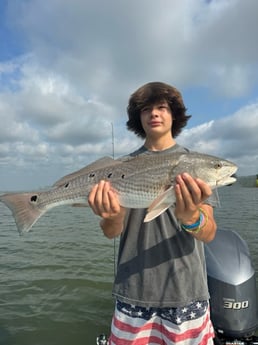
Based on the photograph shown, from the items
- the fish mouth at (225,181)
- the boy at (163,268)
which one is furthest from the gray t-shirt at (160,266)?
the fish mouth at (225,181)

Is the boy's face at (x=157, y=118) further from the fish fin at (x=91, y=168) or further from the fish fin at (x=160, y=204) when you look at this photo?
the fish fin at (x=160, y=204)

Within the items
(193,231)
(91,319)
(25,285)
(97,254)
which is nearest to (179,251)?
(193,231)

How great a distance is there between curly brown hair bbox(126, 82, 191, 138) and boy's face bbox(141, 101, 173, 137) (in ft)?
0.18

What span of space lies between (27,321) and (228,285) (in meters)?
5.61

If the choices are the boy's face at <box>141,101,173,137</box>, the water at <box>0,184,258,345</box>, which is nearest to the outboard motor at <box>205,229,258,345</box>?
the boy's face at <box>141,101,173,137</box>

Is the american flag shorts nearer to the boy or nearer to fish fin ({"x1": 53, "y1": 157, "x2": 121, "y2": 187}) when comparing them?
the boy

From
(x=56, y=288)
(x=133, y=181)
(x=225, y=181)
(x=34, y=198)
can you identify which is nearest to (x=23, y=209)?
(x=34, y=198)

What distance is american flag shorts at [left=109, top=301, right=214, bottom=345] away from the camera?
3.11 metres

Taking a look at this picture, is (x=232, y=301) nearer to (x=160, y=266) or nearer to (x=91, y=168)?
(x=160, y=266)

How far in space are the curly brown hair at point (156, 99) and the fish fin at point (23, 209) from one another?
1.59 m

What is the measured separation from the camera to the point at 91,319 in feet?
26.5

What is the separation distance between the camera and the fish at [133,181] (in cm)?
328

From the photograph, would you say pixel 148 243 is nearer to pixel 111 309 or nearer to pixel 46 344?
pixel 46 344

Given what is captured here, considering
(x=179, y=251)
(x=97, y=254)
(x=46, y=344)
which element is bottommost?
(x=46, y=344)
